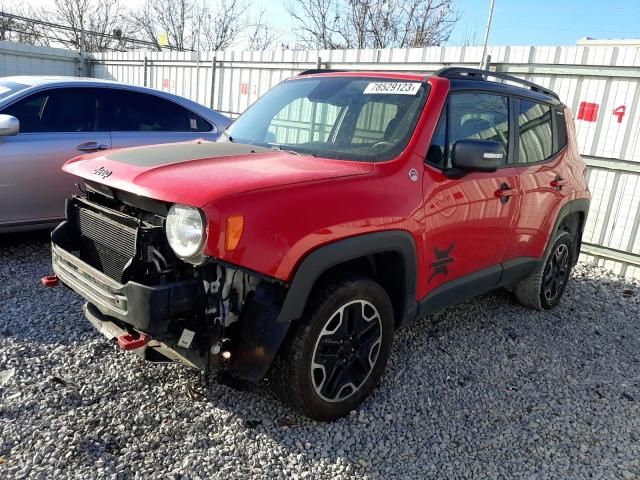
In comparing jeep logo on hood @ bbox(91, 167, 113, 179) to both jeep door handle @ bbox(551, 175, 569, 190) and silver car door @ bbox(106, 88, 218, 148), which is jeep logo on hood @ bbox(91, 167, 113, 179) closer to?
silver car door @ bbox(106, 88, 218, 148)

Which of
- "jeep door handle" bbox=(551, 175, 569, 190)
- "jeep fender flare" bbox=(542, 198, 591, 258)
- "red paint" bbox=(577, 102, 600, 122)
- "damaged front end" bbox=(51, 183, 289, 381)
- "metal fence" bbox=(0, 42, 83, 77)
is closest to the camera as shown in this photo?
"damaged front end" bbox=(51, 183, 289, 381)

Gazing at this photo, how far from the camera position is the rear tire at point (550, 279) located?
15.3 ft

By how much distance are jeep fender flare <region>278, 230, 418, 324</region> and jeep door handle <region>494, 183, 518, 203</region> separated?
0.99 meters

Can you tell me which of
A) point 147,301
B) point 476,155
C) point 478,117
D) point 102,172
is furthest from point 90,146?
point 476,155

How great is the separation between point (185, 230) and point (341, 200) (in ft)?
→ 2.54

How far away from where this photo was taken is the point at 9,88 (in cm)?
496

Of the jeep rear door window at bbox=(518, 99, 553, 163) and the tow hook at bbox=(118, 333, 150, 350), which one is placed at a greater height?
the jeep rear door window at bbox=(518, 99, 553, 163)

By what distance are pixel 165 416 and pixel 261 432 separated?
53cm

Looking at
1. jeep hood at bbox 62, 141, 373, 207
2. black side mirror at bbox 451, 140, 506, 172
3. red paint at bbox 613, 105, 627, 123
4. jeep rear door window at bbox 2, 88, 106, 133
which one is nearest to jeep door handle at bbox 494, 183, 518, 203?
black side mirror at bbox 451, 140, 506, 172

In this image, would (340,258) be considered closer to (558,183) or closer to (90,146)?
(558,183)

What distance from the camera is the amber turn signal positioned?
7.23ft

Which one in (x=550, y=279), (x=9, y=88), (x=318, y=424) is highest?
(x=9, y=88)

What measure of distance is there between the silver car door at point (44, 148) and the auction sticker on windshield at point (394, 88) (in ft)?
10.1

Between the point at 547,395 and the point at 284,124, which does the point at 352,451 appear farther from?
the point at 284,124
